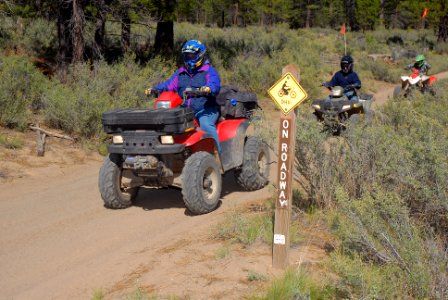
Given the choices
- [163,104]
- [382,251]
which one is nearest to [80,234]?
[163,104]

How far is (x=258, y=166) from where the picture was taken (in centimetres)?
766

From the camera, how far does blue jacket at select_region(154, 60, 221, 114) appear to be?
22.4 ft

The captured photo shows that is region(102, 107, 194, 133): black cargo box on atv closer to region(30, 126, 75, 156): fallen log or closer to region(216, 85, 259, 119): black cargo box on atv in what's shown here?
region(216, 85, 259, 119): black cargo box on atv

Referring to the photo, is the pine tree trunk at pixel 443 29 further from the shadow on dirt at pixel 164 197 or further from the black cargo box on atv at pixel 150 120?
the black cargo box on atv at pixel 150 120

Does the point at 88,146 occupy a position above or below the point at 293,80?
below

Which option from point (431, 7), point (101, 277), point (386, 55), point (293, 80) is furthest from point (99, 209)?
point (431, 7)

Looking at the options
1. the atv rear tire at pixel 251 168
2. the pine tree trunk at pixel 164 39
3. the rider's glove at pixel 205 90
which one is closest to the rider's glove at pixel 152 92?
the rider's glove at pixel 205 90

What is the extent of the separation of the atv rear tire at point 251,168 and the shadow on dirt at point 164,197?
1.00 feet

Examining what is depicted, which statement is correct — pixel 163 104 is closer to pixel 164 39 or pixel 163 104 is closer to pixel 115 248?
pixel 115 248

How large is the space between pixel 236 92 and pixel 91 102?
3.82 m

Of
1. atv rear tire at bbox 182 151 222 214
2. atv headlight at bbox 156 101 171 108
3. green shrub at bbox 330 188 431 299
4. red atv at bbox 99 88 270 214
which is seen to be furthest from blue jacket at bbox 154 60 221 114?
green shrub at bbox 330 188 431 299

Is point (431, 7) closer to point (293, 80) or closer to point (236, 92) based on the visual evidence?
point (236, 92)

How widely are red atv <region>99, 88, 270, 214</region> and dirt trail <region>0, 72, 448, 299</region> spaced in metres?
0.32

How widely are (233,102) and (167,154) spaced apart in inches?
57.6
